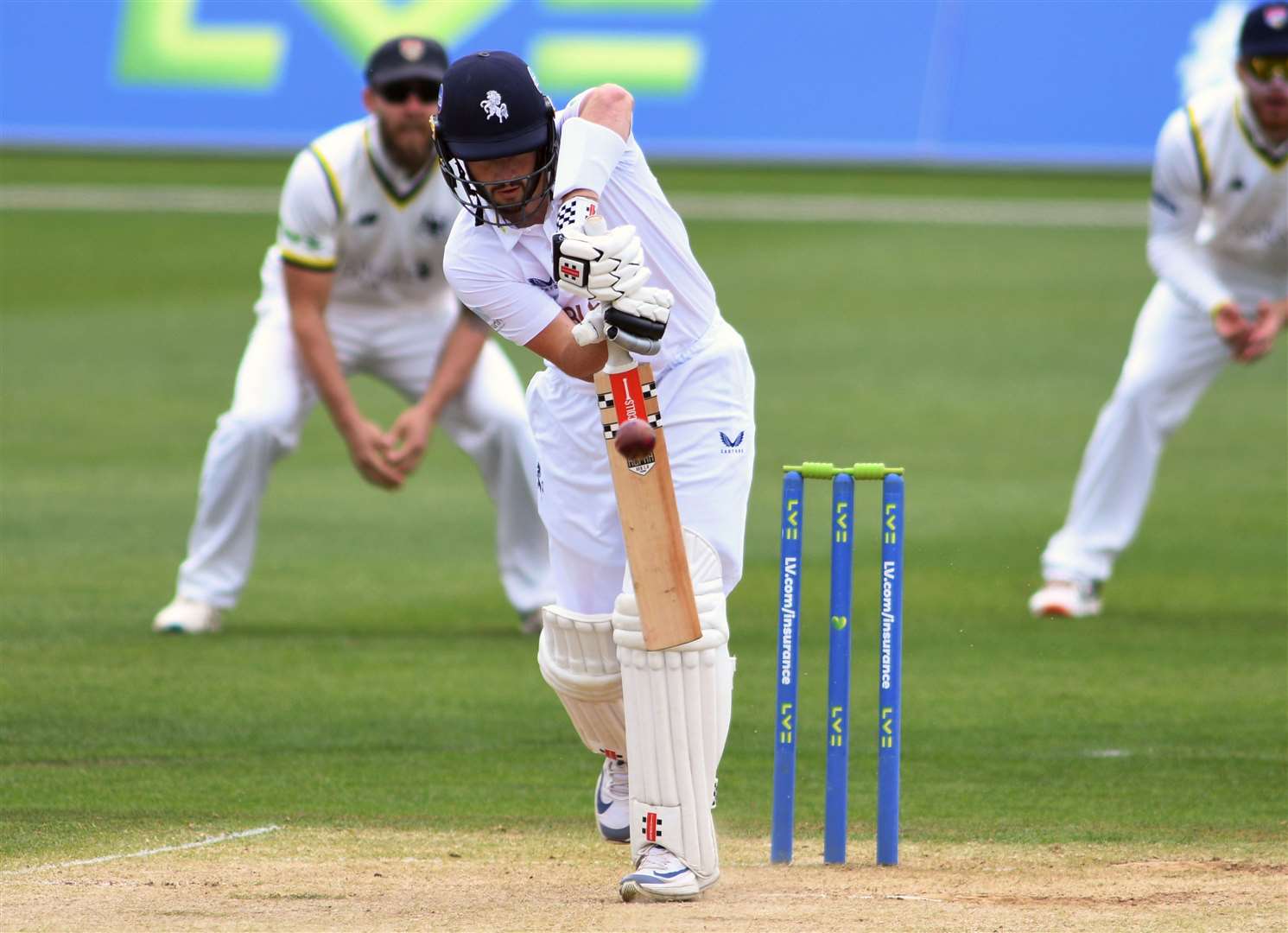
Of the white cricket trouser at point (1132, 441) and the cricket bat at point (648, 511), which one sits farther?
the white cricket trouser at point (1132, 441)

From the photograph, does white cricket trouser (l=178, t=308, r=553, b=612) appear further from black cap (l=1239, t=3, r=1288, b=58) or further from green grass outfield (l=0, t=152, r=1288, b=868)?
black cap (l=1239, t=3, r=1288, b=58)

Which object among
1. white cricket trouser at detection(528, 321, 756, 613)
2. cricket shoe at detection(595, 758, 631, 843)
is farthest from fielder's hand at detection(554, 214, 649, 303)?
cricket shoe at detection(595, 758, 631, 843)

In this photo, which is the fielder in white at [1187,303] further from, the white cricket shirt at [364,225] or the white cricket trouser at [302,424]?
the white cricket shirt at [364,225]

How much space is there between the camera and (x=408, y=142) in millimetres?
6918

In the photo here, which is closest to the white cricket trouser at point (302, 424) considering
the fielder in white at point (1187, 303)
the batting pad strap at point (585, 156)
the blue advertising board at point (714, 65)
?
the fielder in white at point (1187, 303)

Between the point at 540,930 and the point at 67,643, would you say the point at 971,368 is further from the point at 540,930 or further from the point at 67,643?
the point at 540,930

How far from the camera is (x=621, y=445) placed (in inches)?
159

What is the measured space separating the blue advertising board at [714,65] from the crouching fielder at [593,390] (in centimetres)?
1351

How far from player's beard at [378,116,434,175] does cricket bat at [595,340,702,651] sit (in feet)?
9.74

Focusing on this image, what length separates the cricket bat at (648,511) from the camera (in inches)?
160

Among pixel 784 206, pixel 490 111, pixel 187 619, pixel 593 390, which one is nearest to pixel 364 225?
pixel 187 619

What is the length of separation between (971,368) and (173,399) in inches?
181

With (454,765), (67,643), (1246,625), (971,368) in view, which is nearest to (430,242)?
(67,643)

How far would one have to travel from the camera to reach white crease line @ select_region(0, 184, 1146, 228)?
56.6ft
